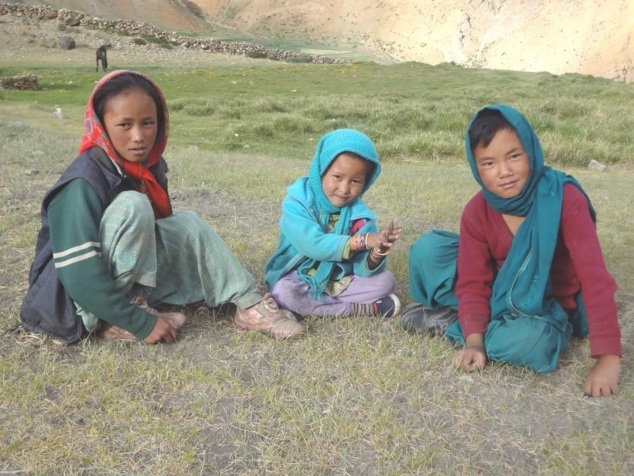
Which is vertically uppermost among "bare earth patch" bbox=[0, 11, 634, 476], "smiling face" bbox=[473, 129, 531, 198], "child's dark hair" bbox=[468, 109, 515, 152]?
"child's dark hair" bbox=[468, 109, 515, 152]

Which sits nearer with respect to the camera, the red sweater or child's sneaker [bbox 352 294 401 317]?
the red sweater

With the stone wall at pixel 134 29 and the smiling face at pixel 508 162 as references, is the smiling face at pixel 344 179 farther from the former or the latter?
the stone wall at pixel 134 29

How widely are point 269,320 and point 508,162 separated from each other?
117 centimetres

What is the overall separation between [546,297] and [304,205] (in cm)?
A: 114

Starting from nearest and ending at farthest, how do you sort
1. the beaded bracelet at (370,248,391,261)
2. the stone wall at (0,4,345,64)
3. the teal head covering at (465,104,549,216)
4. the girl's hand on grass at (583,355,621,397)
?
the girl's hand on grass at (583,355,621,397)
the teal head covering at (465,104,549,216)
the beaded bracelet at (370,248,391,261)
the stone wall at (0,4,345,64)

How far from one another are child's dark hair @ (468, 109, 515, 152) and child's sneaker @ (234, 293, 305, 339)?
106cm

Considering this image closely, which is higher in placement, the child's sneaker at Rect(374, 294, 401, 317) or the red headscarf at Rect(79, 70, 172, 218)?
the red headscarf at Rect(79, 70, 172, 218)

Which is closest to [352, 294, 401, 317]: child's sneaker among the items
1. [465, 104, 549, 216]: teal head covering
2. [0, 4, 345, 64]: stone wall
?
[465, 104, 549, 216]: teal head covering

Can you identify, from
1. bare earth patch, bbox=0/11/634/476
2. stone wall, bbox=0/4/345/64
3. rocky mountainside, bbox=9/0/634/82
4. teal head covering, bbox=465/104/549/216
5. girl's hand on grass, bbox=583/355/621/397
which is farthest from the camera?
stone wall, bbox=0/4/345/64

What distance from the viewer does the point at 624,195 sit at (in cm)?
620

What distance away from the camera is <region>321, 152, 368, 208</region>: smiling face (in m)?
2.81

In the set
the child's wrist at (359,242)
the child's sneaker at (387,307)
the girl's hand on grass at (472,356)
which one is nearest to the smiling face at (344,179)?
the child's wrist at (359,242)

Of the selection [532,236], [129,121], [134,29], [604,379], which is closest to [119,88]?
[129,121]

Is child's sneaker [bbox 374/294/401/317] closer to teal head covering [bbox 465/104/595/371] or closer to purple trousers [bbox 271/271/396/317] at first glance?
purple trousers [bbox 271/271/396/317]
